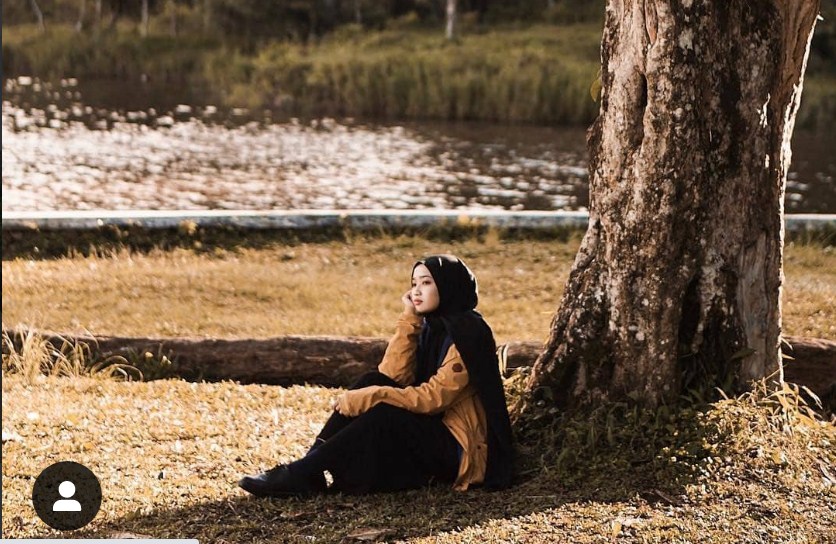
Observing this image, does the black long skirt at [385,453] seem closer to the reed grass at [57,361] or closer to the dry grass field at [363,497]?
the dry grass field at [363,497]

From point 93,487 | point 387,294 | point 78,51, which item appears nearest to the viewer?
point 93,487

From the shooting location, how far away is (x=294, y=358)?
6617mm

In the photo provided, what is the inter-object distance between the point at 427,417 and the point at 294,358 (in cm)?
210

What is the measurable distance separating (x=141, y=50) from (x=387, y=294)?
26.1 m

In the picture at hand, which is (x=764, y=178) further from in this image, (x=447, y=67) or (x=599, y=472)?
(x=447, y=67)

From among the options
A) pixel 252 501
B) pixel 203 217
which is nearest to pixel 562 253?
pixel 203 217

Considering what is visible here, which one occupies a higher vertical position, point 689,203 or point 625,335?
point 689,203

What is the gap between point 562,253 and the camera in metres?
9.27

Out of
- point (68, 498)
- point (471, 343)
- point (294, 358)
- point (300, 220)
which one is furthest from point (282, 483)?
point (300, 220)

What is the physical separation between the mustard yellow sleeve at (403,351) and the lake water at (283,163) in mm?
9526

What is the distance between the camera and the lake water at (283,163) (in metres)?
14.9

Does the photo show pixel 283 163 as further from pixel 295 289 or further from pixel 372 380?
pixel 372 380

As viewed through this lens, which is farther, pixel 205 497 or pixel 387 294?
pixel 387 294

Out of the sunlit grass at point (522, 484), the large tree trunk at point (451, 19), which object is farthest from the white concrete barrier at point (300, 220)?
the large tree trunk at point (451, 19)
